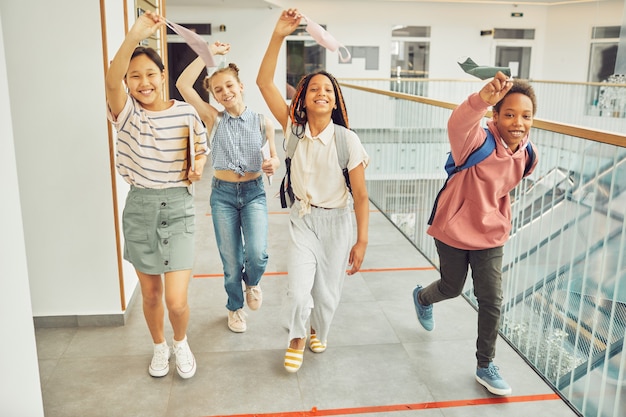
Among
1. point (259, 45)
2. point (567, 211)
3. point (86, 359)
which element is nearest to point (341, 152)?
point (567, 211)

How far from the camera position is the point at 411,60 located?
15656 mm

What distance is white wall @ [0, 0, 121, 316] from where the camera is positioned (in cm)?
307

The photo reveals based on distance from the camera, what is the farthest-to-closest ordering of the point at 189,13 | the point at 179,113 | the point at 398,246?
the point at 189,13 → the point at 398,246 → the point at 179,113

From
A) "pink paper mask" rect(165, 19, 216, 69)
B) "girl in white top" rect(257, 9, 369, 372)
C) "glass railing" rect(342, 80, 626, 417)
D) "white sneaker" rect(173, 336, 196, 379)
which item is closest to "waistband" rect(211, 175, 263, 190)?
"girl in white top" rect(257, 9, 369, 372)

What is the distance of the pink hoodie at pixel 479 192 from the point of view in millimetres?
2650

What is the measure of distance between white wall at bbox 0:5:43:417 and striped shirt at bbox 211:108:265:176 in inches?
54.4

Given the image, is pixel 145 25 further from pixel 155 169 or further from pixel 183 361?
pixel 183 361

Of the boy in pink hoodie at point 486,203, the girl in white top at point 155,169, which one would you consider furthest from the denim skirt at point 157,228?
the boy in pink hoodie at point 486,203

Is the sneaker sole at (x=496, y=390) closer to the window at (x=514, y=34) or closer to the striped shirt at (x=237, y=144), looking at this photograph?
the striped shirt at (x=237, y=144)

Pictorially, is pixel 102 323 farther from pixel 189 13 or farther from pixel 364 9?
pixel 364 9

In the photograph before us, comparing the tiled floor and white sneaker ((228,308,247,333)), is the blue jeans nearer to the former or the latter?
white sneaker ((228,308,247,333))

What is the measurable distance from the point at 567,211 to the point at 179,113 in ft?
6.66

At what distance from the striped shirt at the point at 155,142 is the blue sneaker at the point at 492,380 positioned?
5.79ft

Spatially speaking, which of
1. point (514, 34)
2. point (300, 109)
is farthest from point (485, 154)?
point (514, 34)
